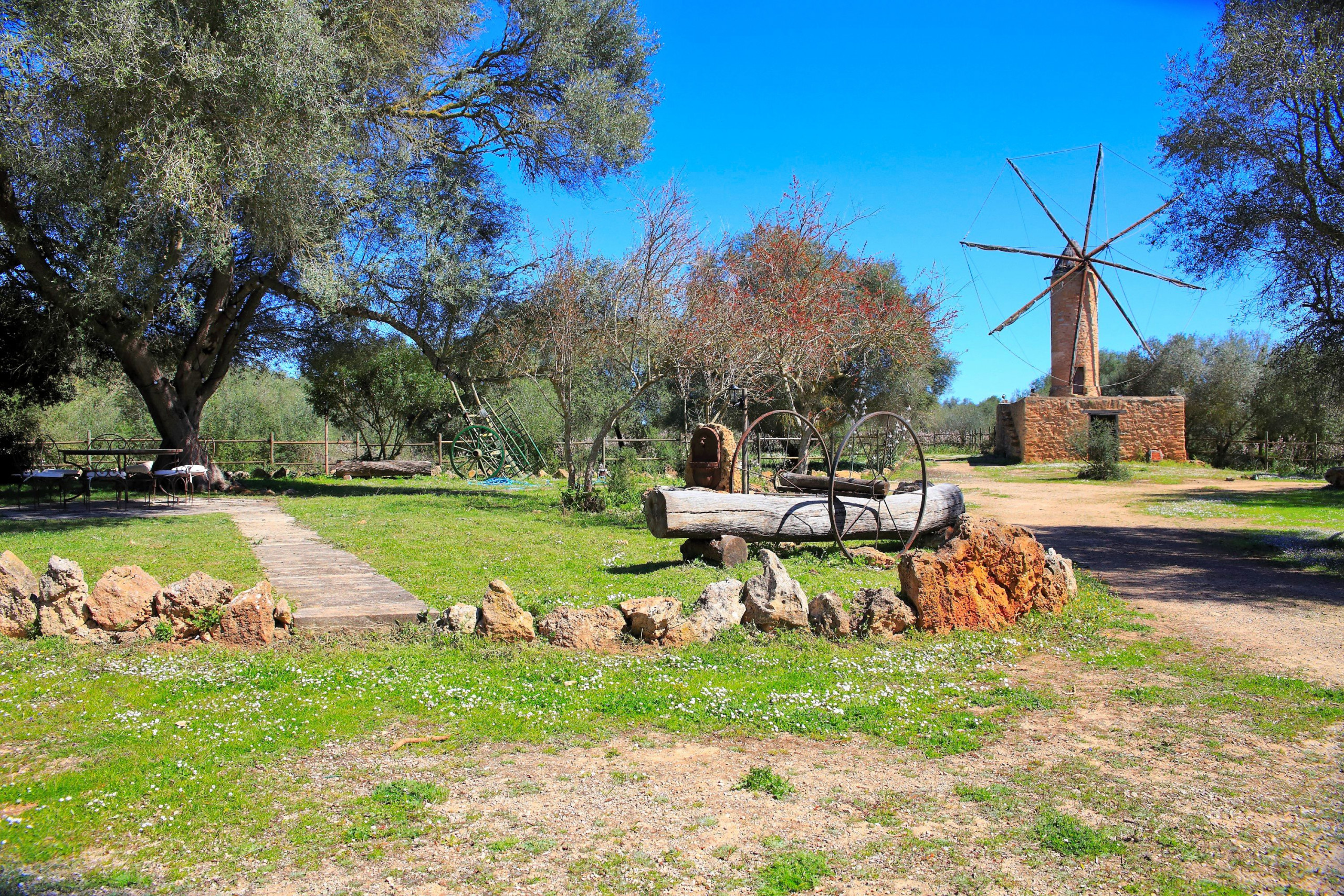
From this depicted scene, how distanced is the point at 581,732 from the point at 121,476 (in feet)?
43.3

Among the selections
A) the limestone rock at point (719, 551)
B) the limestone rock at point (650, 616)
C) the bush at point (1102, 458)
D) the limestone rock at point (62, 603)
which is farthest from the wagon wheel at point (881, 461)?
the limestone rock at point (62, 603)

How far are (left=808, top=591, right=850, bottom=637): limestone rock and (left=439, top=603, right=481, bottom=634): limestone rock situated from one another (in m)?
2.57

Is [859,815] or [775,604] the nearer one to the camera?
[859,815]

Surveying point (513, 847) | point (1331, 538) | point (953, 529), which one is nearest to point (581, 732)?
point (513, 847)

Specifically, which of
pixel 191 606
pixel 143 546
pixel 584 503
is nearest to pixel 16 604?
pixel 191 606

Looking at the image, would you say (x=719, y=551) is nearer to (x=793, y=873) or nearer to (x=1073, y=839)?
(x=1073, y=839)

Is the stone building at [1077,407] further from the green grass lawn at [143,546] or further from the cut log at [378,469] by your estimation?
the green grass lawn at [143,546]

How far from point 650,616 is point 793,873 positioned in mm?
3077

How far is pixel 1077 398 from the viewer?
31797 mm

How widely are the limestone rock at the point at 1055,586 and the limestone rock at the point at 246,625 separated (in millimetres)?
6218

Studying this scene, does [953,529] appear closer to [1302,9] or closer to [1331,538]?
[1331,538]

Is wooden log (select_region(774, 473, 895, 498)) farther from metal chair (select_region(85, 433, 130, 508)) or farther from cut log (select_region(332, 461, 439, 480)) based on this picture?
cut log (select_region(332, 461, 439, 480))

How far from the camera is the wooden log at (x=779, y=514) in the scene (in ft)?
28.6

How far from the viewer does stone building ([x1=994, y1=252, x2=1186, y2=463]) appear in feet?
103
